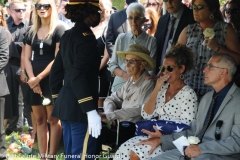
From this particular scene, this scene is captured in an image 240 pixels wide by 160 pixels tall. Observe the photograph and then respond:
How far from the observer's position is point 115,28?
6.96 m

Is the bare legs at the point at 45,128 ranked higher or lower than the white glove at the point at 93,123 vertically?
lower

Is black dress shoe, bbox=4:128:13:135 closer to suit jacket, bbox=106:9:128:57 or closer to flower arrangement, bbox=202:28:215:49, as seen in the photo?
suit jacket, bbox=106:9:128:57

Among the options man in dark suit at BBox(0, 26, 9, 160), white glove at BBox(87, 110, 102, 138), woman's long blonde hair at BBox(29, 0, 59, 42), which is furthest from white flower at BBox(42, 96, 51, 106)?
white glove at BBox(87, 110, 102, 138)

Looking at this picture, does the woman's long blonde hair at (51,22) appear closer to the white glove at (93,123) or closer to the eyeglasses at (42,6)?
the eyeglasses at (42,6)

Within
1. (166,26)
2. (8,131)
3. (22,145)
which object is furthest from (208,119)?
(8,131)

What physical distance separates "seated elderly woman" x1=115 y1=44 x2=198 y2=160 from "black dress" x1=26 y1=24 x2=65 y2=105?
1695 millimetres

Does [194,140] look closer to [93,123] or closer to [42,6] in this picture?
[93,123]

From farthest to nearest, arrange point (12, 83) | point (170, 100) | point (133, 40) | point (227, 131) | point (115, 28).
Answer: point (12, 83), point (115, 28), point (133, 40), point (170, 100), point (227, 131)

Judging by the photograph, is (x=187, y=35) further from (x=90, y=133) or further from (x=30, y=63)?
(x=30, y=63)

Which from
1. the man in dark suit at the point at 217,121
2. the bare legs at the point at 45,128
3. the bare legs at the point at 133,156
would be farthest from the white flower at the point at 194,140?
the bare legs at the point at 45,128

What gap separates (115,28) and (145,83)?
1.75m

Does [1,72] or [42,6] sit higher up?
[42,6]

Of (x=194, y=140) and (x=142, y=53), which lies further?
(x=142, y=53)

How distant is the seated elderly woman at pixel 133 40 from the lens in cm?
606
